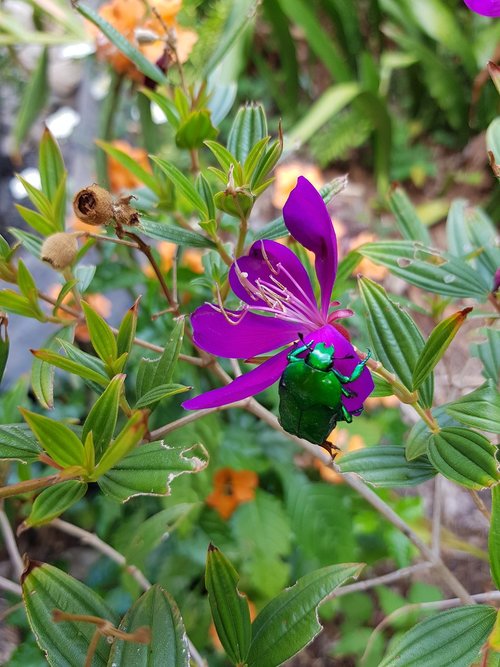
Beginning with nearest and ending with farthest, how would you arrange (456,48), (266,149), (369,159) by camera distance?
(266,149) → (456,48) → (369,159)

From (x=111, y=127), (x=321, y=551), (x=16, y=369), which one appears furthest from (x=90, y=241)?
(x=111, y=127)

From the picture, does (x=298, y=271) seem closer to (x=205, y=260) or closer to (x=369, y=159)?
(x=205, y=260)

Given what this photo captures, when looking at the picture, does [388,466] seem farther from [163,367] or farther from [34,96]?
[34,96]

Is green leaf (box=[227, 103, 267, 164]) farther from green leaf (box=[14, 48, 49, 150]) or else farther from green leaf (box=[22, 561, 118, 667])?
green leaf (box=[14, 48, 49, 150])

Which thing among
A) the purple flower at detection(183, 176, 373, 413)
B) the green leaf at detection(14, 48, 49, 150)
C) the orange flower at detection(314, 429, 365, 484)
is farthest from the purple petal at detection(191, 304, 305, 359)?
the green leaf at detection(14, 48, 49, 150)

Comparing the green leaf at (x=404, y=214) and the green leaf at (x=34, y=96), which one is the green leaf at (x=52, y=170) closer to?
the green leaf at (x=404, y=214)

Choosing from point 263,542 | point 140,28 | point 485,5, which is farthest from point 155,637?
point 140,28
